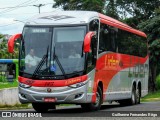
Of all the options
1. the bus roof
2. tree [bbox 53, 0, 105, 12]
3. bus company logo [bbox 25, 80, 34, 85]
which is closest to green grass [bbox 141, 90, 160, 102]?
tree [bbox 53, 0, 105, 12]

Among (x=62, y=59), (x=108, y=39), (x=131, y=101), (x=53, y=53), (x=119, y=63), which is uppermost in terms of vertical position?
(x=108, y=39)

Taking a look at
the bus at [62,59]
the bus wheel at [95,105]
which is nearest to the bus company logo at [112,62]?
the bus at [62,59]

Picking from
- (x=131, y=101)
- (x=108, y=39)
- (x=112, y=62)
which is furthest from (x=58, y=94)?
(x=131, y=101)

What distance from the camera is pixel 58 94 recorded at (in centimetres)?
1702

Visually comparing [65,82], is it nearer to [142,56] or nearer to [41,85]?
[41,85]

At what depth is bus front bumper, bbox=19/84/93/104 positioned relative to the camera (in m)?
17.0

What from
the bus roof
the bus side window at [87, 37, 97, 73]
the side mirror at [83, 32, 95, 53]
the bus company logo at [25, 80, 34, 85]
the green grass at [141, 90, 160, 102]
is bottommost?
the green grass at [141, 90, 160, 102]

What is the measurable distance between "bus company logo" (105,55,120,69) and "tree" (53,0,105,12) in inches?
853

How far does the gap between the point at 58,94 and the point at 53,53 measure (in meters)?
1.43

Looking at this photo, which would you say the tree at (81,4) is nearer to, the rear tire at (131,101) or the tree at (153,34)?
the tree at (153,34)

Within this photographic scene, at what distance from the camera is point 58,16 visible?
1833 centimetres

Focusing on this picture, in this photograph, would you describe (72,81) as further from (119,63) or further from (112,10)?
(112,10)

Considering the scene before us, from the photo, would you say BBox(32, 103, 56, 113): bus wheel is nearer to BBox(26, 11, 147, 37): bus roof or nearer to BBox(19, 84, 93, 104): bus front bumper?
BBox(19, 84, 93, 104): bus front bumper

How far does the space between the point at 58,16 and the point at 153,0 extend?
26.7 m
